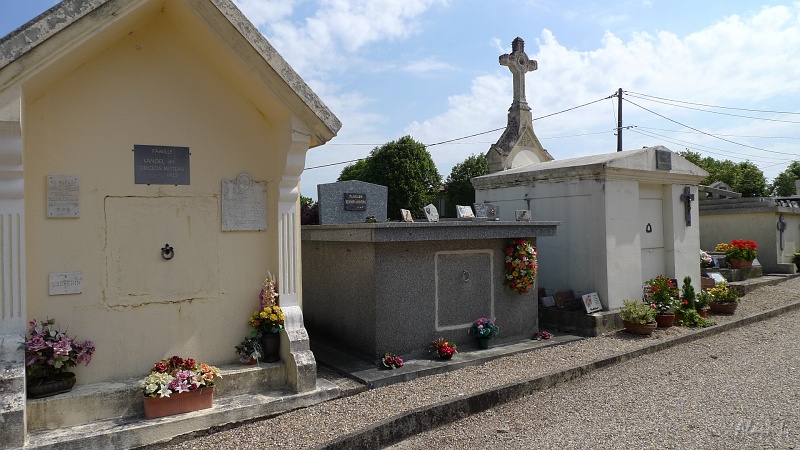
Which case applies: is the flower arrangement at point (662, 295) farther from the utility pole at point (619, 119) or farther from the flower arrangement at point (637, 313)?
the utility pole at point (619, 119)

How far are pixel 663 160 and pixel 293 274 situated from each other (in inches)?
291

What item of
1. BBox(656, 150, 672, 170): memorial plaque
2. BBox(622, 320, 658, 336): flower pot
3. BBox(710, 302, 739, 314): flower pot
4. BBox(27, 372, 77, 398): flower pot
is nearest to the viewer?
BBox(27, 372, 77, 398): flower pot

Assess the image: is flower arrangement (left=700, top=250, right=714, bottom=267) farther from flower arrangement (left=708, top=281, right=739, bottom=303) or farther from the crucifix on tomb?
the crucifix on tomb

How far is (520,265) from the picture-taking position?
770cm

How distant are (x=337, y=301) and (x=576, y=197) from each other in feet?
15.2

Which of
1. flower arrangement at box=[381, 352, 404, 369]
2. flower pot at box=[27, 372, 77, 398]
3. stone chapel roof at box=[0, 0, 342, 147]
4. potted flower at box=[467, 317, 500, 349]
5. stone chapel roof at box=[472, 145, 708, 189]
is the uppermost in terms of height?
stone chapel roof at box=[0, 0, 342, 147]

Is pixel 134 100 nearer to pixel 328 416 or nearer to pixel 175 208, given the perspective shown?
pixel 175 208

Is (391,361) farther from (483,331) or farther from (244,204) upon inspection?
(244,204)

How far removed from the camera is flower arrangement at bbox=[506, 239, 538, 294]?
771 centimetres

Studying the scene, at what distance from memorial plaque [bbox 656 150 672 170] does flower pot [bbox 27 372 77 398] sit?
947 cm

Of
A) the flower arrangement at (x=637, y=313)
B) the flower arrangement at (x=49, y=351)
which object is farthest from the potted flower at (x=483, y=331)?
the flower arrangement at (x=49, y=351)

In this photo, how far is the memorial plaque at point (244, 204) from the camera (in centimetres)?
564

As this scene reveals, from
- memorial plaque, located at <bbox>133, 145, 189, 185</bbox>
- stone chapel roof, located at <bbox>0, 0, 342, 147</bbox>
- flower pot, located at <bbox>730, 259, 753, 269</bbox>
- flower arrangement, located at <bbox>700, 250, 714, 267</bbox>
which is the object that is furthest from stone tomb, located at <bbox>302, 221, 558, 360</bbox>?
flower pot, located at <bbox>730, 259, 753, 269</bbox>

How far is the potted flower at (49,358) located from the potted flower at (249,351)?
1415 mm
